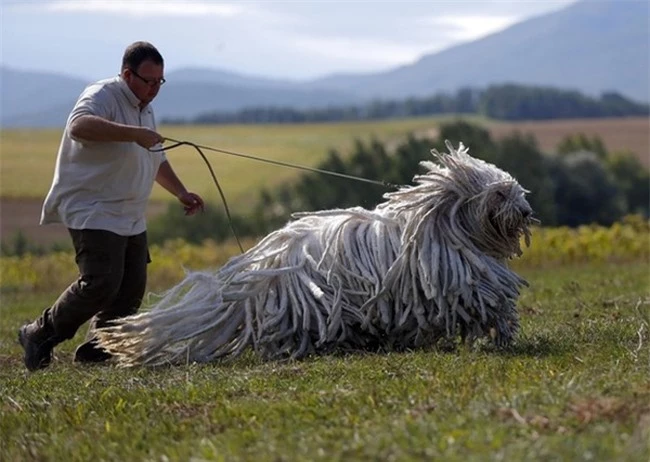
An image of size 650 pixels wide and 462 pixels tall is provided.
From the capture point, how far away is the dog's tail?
321 inches

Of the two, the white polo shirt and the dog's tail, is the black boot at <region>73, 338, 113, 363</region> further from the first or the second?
the white polo shirt

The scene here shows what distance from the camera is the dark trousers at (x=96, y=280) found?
28.0ft

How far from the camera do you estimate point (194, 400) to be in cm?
633

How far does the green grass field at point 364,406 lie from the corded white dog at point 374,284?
23cm

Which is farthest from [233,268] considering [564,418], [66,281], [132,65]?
[66,281]

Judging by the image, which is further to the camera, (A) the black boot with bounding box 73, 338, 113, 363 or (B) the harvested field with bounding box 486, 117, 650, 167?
(B) the harvested field with bounding box 486, 117, 650, 167

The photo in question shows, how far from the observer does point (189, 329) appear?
8.20 m

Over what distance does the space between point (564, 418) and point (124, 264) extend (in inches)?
173

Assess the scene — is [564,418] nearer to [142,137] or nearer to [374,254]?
[374,254]

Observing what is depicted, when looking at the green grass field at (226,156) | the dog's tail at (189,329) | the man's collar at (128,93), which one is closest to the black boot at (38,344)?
the dog's tail at (189,329)

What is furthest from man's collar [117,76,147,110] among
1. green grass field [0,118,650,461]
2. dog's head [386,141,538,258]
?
dog's head [386,141,538,258]

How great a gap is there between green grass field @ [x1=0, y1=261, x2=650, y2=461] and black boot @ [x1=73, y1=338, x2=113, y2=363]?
334 mm

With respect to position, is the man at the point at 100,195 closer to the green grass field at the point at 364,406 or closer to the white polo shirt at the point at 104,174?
the white polo shirt at the point at 104,174

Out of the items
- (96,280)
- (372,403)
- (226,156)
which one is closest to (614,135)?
(226,156)
